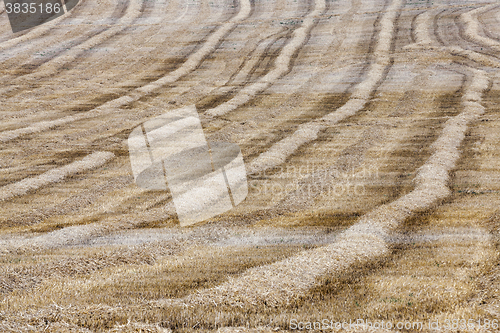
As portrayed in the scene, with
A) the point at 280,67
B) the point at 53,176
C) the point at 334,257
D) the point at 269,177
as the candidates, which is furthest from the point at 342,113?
the point at 334,257

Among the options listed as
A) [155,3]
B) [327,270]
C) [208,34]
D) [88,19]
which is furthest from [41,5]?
[327,270]

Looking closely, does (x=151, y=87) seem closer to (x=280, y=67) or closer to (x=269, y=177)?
(x=280, y=67)

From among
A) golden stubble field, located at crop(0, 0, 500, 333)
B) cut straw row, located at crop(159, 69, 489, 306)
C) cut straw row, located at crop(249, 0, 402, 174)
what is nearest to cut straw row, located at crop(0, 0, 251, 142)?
golden stubble field, located at crop(0, 0, 500, 333)

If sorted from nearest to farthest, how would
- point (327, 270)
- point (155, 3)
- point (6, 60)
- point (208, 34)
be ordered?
point (327, 270), point (6, 60), point (208, 34), point (155, 3)

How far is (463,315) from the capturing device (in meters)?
9.82

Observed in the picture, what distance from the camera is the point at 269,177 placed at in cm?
2461

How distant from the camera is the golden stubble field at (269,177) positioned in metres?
10.9

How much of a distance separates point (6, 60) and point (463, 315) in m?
54.1

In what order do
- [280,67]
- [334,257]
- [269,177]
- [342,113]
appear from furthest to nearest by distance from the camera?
1. [280,67]
2. [342,113]
3. [269,177]
4. [334,257]

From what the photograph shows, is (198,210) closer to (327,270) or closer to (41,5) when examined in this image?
(327,270)

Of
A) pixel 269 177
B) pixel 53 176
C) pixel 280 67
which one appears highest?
pixel 53 176

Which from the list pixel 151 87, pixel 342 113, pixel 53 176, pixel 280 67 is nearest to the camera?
pixel 53 176

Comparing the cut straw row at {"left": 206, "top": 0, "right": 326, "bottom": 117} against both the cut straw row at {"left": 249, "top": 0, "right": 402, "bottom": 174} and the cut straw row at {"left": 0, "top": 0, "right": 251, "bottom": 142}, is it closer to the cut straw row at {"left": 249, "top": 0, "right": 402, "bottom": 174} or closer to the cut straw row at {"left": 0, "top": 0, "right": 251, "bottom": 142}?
the cut straw row at {"left": 249, "top": 0, "right": 402, "bottom": 174}

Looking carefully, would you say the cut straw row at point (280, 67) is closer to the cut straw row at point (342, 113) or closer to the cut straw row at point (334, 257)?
the cut straw row at point (342, 113)
